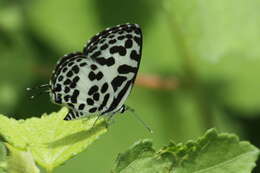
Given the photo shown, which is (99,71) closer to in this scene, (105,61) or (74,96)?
(105,61)

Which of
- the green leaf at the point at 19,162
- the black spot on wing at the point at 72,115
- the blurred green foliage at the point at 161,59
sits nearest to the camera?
the green leaf at the point at 19,162

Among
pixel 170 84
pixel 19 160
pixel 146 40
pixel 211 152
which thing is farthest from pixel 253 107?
pixel 19 160

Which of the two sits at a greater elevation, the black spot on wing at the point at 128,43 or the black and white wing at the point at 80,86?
the black spot on wing at the point at 128,43

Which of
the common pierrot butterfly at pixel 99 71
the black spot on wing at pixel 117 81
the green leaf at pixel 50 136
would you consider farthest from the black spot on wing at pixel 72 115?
the black spot on wing at pixel 117 81

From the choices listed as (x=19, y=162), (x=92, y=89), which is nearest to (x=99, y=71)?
(x=92, y=89)

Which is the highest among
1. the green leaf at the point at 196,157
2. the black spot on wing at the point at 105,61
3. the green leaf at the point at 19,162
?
the green leaf at the point at 19,162

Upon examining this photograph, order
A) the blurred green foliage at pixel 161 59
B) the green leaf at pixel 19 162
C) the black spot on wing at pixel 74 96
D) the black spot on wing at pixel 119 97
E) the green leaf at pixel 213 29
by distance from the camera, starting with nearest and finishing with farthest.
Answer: the green leaf at pixel 19 162 → the black spot on wing at pixel 74 96 → the black spot on wing at pixel 119 97 → the green leaf at pixel 213 29 → the blurred green foliage at pixel 161 59

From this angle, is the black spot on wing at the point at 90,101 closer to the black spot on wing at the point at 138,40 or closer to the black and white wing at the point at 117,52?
the black and white wing at the point at 117,52
